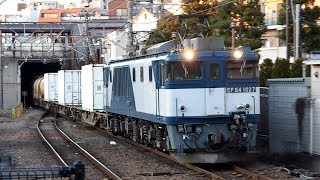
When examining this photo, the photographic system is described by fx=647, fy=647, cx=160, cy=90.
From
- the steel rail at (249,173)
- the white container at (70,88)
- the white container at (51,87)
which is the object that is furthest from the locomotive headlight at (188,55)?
the white container at (51,87)

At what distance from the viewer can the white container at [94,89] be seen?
29078 mm

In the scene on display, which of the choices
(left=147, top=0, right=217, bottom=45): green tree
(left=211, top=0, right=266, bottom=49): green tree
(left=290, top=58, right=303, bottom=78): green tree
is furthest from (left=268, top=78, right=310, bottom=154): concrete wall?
(left=147, top=0, right=217, bottom=45): green tree

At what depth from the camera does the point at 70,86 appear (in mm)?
39625

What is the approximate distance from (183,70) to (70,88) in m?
25.0

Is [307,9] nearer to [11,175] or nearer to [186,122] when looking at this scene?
[186,122]

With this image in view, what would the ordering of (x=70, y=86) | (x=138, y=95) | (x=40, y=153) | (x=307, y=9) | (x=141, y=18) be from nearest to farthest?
(x=138, y=95) → (x=40, y=153) → (x=307, y=9) → (x=70, y=86) → (x=141, y=18)

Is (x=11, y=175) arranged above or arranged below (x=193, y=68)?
below

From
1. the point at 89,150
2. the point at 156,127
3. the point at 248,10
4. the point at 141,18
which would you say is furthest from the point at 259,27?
the point at 141,18

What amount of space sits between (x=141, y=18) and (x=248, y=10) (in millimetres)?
40132

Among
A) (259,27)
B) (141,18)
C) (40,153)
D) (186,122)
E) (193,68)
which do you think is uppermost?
(141,18)

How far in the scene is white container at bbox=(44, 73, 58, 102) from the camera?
46444 millimetres

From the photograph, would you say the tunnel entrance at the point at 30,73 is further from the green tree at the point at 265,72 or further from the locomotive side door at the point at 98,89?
the green tree at the point at 265,72

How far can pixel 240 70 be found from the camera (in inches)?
609

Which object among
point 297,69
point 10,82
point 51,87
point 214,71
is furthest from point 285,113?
point 10,82
